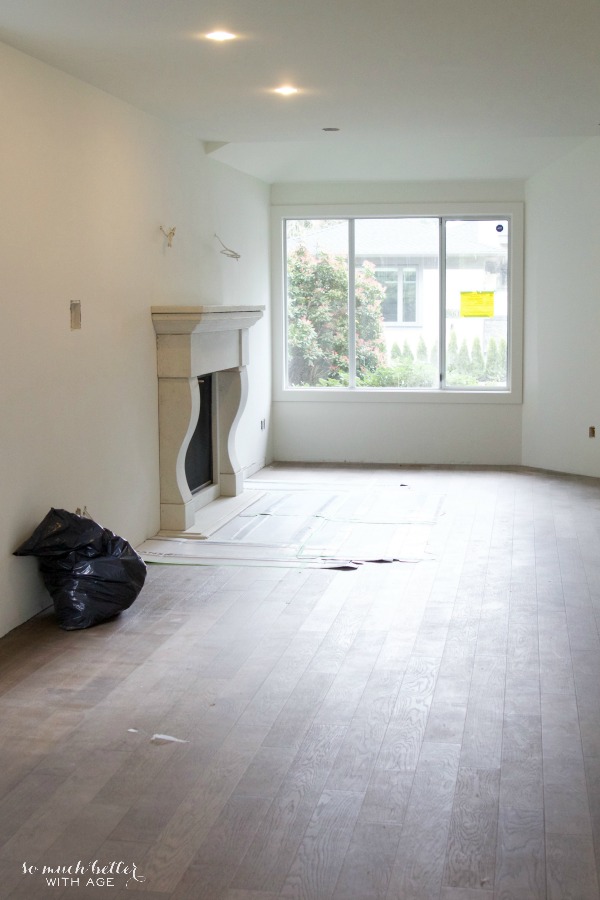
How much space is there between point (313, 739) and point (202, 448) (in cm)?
428

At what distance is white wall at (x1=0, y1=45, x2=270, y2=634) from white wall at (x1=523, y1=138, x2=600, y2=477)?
313 centimetres

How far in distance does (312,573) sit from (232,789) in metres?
2.59

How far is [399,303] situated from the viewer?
9438mm

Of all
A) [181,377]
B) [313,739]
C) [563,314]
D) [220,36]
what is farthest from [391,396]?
[313,739]

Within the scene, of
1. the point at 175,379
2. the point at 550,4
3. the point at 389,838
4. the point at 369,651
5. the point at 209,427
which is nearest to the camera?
the point at 389,838

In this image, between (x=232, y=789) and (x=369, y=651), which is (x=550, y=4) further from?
(x=232, y=789)

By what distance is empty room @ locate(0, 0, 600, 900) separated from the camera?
2.90 metres

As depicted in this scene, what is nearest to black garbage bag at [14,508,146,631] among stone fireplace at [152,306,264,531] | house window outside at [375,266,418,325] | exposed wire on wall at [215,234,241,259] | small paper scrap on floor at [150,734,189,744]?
small paper scrap on floor at [150,734,189,744]

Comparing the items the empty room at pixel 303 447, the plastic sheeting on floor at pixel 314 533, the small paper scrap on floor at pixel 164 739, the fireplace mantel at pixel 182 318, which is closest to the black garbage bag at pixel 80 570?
the empty room at pixel 303 447

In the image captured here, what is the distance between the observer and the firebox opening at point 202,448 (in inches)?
286

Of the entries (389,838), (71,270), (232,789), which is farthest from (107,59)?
(389,838)

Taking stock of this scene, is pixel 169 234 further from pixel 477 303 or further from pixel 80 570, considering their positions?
pixel 477 303

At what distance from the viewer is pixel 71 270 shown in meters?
5.09

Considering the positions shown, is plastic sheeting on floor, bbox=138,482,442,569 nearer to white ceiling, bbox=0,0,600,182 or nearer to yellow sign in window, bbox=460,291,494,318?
yellow sign in window, bbox=460,291,494,318
